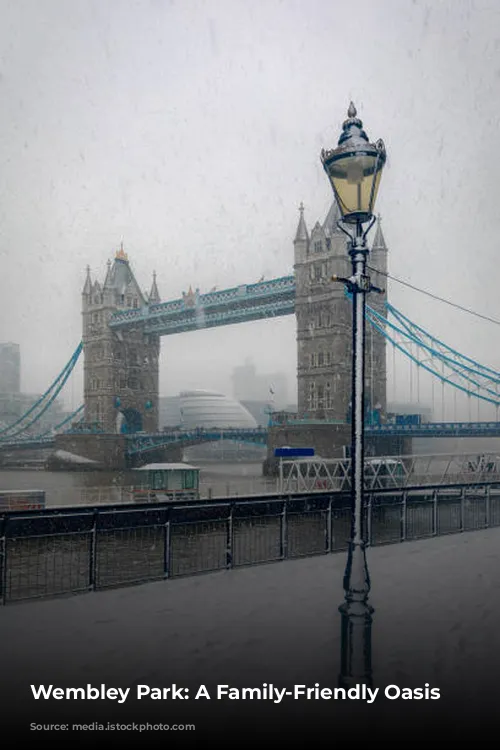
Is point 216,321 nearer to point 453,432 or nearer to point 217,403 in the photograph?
point 453,432

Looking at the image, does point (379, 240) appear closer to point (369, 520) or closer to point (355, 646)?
point (369, 520)

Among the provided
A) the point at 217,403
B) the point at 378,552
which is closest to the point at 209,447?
the point at 217,403

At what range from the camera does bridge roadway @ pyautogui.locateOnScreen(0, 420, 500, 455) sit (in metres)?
57.3

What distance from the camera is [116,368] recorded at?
9425 cm

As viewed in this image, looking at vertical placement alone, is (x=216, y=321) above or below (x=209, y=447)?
above

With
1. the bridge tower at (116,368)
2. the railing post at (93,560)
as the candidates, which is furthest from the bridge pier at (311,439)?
the railing post at (93,560)

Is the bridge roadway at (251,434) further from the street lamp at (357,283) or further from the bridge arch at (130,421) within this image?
the street lamp at (357,283)

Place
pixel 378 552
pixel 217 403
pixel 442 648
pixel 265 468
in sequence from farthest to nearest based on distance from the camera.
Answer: pixel 217 403, pixel 265 468, pixel 378 552, pixel 442 648

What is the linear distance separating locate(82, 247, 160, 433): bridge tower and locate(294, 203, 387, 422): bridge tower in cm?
2929

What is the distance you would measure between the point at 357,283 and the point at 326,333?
64535 millimetres

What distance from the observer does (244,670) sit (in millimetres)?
6289

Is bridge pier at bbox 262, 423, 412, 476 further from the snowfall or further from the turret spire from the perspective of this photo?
the snowfall

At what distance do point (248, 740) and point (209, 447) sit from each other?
148 meters

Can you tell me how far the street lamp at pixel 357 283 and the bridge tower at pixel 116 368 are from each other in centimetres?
8515
